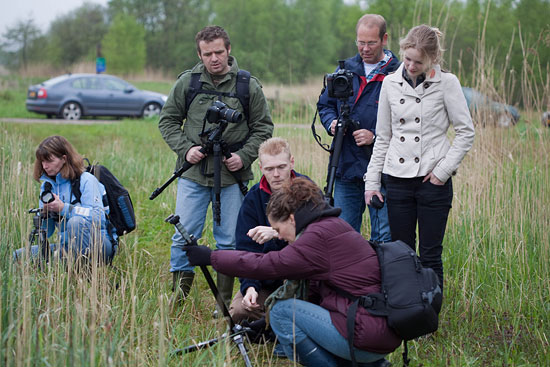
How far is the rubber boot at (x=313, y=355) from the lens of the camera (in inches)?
114

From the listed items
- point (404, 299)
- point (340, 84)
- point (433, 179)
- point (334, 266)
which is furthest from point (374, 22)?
point (404, 299)

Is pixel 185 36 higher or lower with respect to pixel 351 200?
higher

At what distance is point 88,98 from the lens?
15711mm

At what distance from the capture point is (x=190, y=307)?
12.7 feet

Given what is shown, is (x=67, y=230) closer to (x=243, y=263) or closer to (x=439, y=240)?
(x=243, y=263)

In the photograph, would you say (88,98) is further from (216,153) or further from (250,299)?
(250,299)

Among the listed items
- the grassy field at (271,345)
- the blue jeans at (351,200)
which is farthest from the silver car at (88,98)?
the blue jeans at (351,200)

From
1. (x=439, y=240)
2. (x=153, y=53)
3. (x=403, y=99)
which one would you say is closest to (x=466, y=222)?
(x=439, y=240)

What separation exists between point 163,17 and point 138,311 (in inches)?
1977

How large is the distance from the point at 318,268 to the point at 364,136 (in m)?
1.24

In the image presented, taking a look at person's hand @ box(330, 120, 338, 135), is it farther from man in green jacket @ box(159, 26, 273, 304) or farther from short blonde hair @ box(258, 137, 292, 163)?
short blonde hair @ box(258, 137, 292, 163)

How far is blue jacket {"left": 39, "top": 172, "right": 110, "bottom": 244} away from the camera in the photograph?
3895 millimetres

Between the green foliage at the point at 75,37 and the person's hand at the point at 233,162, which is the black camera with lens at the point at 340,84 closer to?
the person's hand at the point at 233,162

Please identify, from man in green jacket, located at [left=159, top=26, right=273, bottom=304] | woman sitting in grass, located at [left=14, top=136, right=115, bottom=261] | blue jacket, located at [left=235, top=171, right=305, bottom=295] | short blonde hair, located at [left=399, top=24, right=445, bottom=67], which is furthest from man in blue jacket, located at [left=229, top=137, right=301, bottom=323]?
woman sitting in grass, located at [left=14, top=136, right=115, bottom=261]
